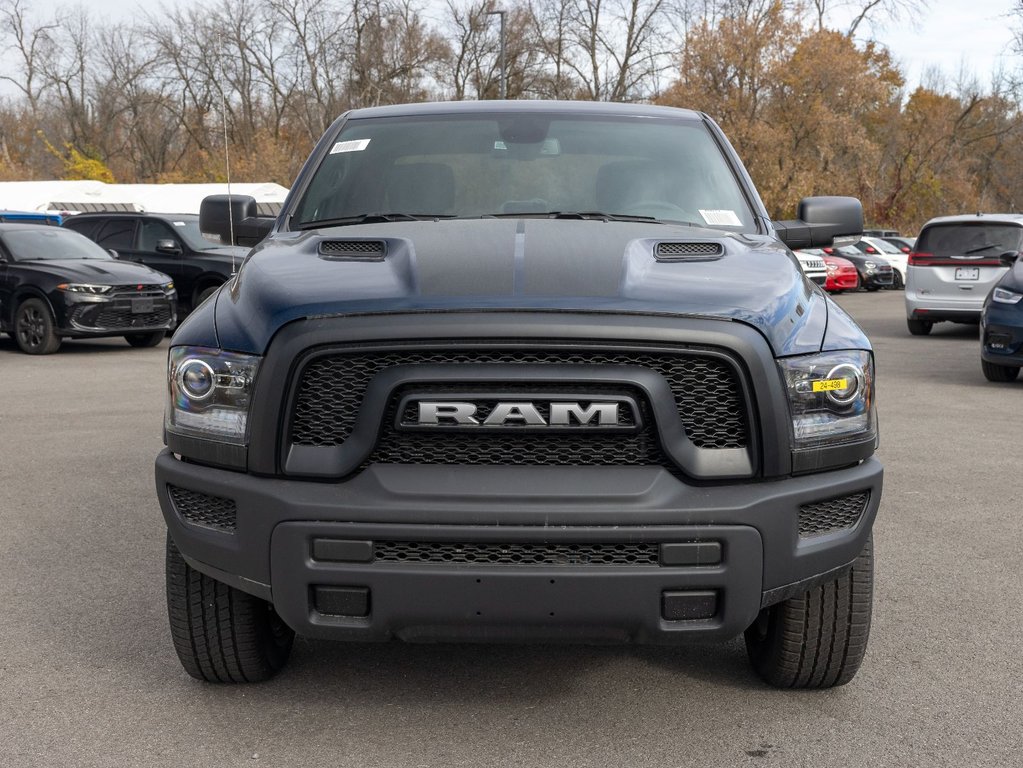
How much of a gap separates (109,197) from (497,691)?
39479 mm

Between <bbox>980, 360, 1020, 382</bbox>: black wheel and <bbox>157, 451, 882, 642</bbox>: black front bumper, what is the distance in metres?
9.64

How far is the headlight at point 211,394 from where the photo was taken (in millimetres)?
3094

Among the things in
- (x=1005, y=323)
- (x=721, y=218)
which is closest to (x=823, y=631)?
(x=721, y=218)

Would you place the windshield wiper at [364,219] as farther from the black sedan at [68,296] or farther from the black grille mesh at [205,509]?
the black sedan at [68,296]

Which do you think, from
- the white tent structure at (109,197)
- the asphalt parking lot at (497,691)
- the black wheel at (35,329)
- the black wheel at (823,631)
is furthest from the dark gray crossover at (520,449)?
the white tent structure at (109,197)

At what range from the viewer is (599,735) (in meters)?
Answer: 3.33

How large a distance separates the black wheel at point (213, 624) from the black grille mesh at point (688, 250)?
5.06 feet

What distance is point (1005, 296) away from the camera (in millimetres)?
11148

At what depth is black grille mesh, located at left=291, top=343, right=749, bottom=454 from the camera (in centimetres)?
294

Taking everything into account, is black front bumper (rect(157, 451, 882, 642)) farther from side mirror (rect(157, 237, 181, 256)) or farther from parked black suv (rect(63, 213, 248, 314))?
parked black suv (rect(63, 213, 248, 314))

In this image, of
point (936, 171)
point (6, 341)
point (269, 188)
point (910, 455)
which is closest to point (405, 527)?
point (910, 455)

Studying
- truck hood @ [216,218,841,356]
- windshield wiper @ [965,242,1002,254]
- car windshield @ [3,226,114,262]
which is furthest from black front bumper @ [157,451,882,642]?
windshield wiper @ [965,242,1002,254]

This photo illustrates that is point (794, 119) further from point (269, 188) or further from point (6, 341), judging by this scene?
point (6, 341)

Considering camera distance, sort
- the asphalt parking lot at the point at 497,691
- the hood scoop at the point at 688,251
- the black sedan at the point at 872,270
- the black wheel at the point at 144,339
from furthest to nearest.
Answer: the black sedan at the point at 872,270
the black wheel at the point at 144,339
the hood scoop at the point at 688,251
the asphalt parking lot at the point at 497,691
